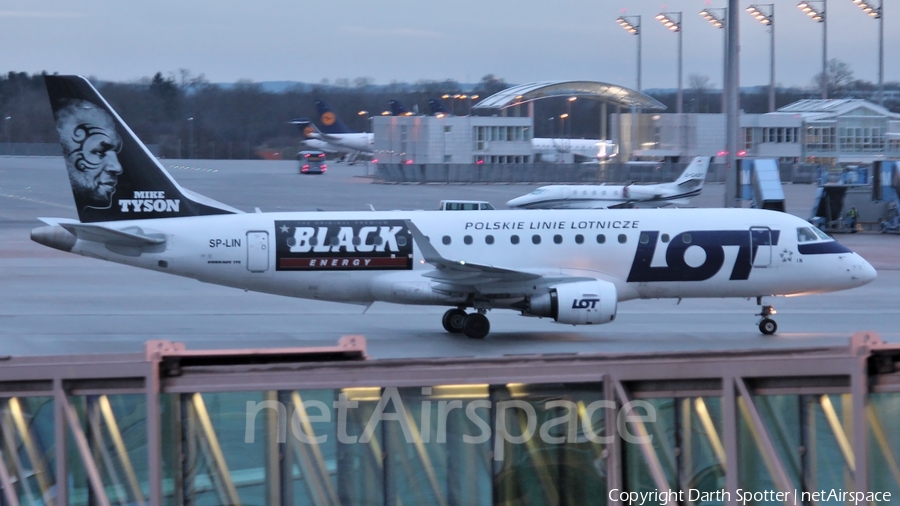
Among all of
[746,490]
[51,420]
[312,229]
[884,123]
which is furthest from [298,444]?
[884,123]

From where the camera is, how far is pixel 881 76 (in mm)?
89750

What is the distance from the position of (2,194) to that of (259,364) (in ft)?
222

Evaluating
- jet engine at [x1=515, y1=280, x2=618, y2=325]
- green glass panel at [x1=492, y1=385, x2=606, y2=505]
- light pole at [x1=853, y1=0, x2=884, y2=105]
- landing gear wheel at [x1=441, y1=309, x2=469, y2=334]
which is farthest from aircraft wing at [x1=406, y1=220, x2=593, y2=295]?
light pole at [x1=853, y1=0, x2=884, y2=105]

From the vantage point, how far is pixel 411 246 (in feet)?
67.1

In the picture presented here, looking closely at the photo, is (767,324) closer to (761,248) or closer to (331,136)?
(761,248)

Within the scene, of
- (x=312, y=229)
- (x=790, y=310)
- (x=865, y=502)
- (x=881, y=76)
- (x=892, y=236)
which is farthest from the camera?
(x=881, y=76)

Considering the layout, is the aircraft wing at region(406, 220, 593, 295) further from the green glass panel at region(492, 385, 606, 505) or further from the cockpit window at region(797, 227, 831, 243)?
the green glass panel at region(492, 385, 606, 505)

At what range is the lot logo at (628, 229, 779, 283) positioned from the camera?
20359 millimetres

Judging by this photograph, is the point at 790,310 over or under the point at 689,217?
under

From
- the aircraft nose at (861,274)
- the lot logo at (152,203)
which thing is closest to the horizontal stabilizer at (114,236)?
the lot logo at (152,203)

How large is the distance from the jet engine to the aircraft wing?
0.53m

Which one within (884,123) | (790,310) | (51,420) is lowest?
(790,310)

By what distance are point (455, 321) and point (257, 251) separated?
4431 mm

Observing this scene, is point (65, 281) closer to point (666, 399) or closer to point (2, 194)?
point (666, 399)
